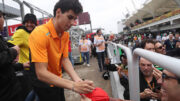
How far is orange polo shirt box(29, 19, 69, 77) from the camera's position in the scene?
1.17 m

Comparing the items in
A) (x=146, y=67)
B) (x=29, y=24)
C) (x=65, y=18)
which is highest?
(x=29, y=24)

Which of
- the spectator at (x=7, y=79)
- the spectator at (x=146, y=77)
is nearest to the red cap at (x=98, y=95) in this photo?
the spectator at (x=7, y=79)

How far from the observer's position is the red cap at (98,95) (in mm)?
884

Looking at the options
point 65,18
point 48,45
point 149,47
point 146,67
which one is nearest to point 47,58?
point 48,45

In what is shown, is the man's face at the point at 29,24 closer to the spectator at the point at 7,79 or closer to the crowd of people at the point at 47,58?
the crowd of people at the point at 47,58

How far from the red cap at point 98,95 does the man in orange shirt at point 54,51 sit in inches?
1.4

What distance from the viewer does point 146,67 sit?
1.82 metres

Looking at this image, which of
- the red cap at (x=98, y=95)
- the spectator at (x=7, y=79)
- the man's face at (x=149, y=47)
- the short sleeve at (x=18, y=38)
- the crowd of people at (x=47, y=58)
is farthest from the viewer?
the man's face at (x=149, y=47)

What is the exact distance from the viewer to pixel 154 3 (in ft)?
93.6

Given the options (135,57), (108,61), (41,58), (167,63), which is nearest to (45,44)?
(41,58)

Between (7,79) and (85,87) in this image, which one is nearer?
(85,87)

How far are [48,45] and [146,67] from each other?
4.44 ft

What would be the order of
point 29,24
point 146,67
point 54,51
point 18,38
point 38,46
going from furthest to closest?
point 29,24
point 18,38
point 146,67
point 54,51
point 38,46

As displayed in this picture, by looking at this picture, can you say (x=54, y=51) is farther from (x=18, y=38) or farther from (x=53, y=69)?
(x=18, y=38)
